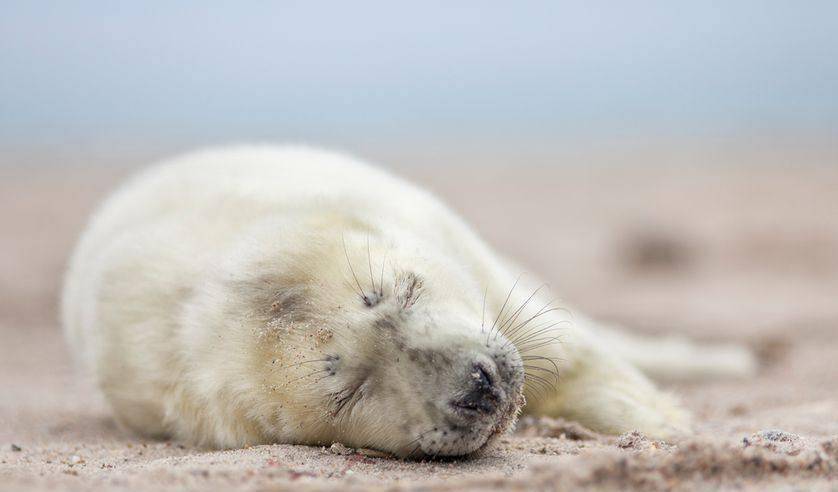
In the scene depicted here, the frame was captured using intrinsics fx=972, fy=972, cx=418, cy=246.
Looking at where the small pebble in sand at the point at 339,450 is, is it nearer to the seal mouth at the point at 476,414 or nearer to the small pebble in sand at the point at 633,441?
the seal mouth at the point at 476,414

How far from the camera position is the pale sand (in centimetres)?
278

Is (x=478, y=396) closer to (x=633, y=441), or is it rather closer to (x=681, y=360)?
(x=633, y=441)

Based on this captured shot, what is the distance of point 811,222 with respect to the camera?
36.0ft

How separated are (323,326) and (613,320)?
438 centimetres

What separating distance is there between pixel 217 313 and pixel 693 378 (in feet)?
10.4

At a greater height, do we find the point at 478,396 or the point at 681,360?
the point at 681,360

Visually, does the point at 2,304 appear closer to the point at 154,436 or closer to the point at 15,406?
the point at 15,406

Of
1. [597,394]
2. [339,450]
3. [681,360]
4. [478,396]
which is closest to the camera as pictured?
[478,396]

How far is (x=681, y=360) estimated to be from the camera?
5672mm

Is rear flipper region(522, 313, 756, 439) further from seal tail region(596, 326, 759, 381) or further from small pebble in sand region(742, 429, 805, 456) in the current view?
seal tail region(596, 326, 759, 381)

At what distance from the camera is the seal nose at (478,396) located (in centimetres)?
303

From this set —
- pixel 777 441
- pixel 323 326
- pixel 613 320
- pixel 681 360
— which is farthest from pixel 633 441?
pixel 613 320

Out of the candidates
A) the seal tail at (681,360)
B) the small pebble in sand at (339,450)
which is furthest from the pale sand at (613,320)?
the seal tail at (681,360)

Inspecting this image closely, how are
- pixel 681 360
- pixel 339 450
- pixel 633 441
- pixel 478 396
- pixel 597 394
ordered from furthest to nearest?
pixel 681 360
pixel 597 394
pixel 633 441
pixel 339 450
pixel 478 396
